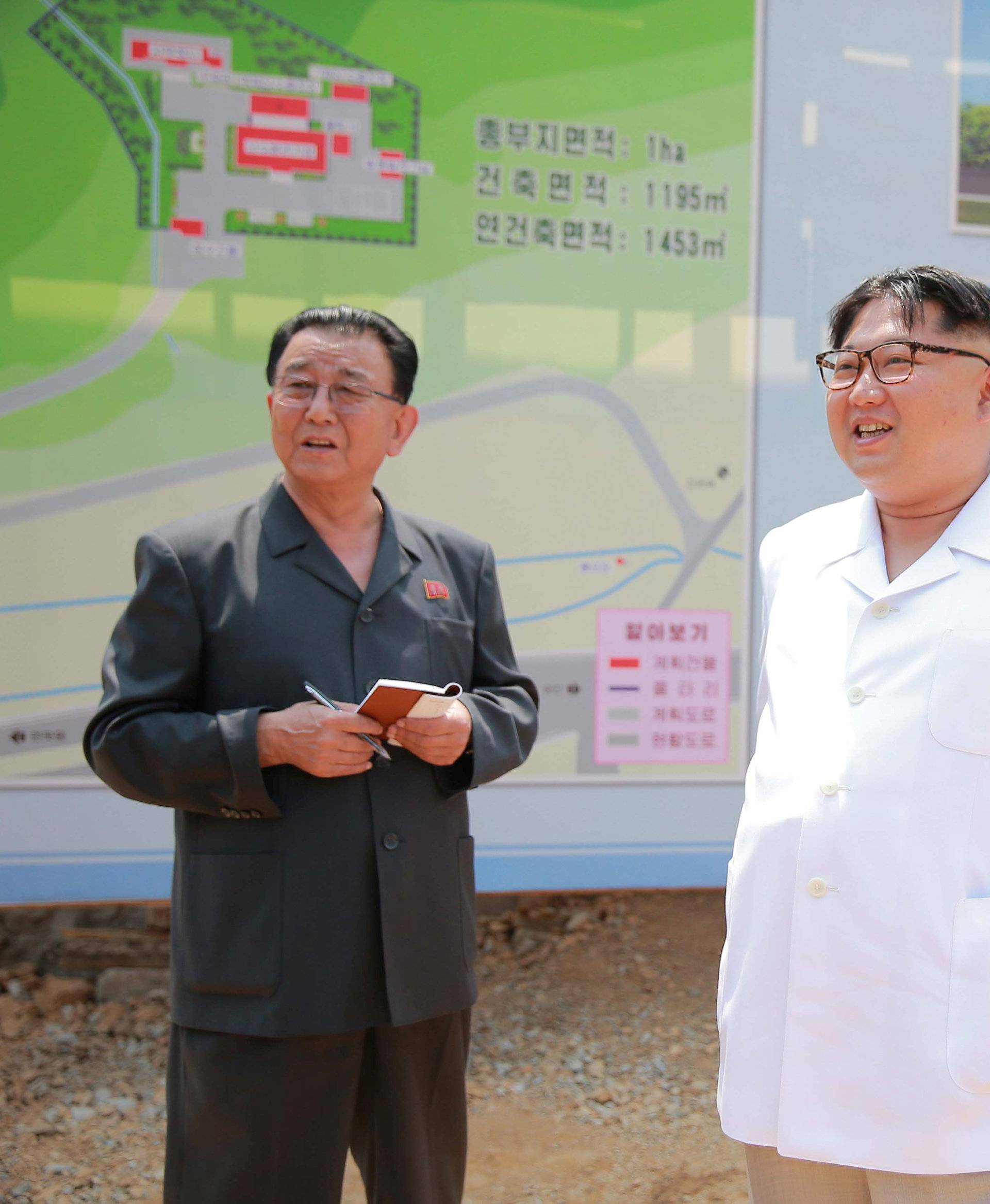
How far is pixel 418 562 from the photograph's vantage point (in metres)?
1.90

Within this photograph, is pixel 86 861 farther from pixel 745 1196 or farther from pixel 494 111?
pixel 494 111

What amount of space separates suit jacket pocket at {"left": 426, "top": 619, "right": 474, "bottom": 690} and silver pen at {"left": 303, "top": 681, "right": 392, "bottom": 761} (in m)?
0.20

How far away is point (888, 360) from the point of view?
139 cm

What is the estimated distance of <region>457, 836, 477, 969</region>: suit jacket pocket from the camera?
1.80m

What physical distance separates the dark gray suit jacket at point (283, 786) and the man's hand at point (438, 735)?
0.04 m

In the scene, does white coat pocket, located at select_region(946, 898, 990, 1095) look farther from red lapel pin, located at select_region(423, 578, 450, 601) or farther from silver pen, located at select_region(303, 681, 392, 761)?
red lapel pin, located at select_region(423, 578, 450, 601)

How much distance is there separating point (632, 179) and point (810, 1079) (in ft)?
8.57

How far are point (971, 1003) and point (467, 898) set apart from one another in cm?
87

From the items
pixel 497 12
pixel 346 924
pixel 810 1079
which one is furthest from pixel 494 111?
pixel 810 1079

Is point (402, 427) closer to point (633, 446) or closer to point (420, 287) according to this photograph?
point (420, 287)

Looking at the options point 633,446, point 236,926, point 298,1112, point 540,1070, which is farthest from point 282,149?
point 540,1070

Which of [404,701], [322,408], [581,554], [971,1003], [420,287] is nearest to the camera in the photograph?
[971,1003]

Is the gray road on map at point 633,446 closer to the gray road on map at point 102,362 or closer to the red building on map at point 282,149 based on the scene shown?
the gray road on map at point 102,362

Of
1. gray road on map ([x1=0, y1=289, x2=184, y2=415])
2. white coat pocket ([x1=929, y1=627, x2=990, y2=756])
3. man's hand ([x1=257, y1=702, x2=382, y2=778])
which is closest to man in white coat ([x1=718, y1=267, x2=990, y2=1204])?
white coat pocket ([x1=929, y1=627, x2=990, y2=756])
